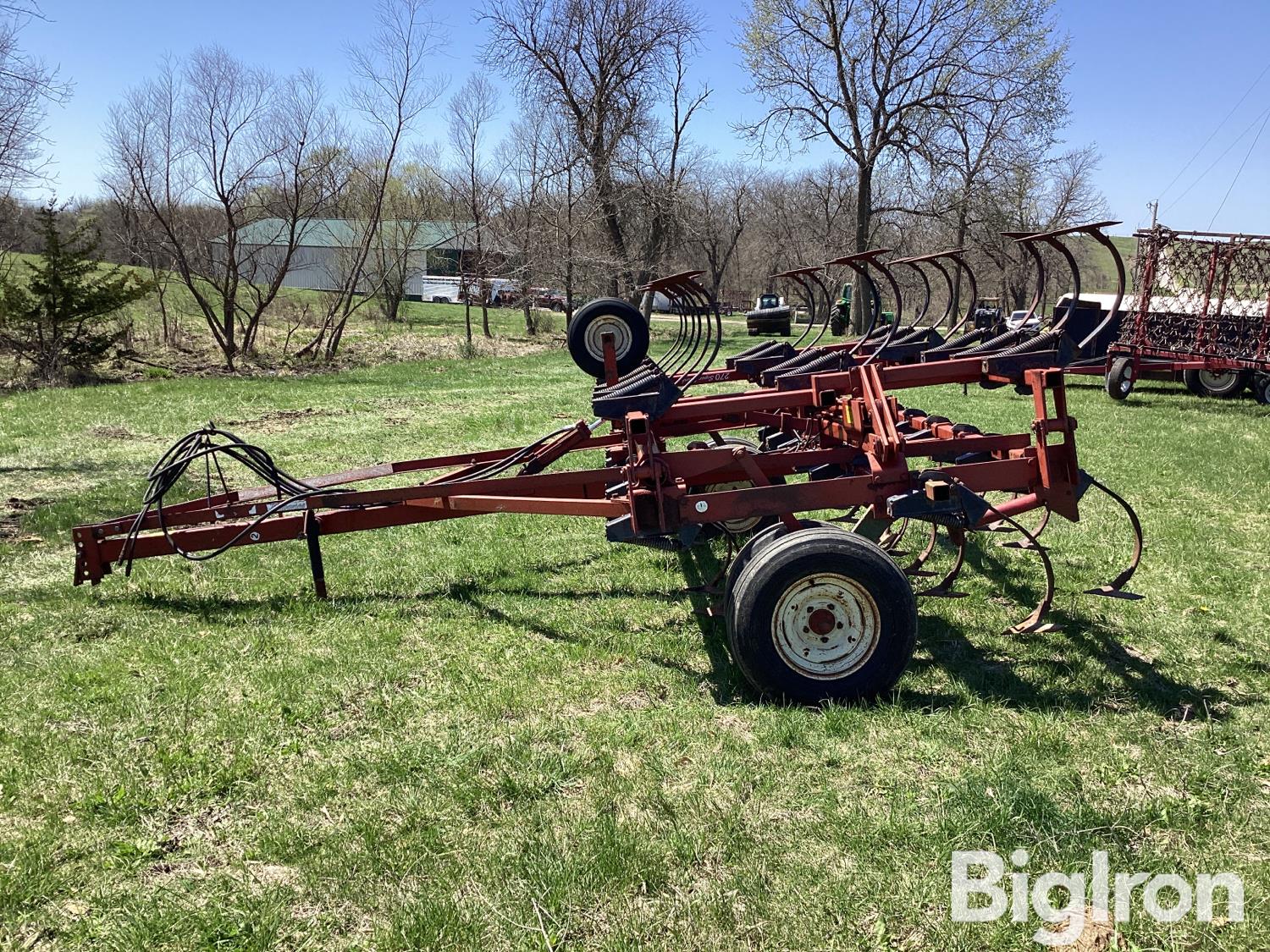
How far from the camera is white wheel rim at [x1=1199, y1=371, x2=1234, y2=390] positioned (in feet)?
52.3

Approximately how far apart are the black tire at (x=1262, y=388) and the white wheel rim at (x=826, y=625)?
14959 mm

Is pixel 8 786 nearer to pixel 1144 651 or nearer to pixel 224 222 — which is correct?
pixel 1144 651

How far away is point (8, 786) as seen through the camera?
11.2 feet

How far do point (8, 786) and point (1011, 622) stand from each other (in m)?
5.05

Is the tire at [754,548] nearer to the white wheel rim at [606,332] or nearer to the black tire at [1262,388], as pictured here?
the white wheel rim at [606,332]

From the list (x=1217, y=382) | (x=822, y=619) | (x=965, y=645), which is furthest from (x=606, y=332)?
(x=1217, y=382)

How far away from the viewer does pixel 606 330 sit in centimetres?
603

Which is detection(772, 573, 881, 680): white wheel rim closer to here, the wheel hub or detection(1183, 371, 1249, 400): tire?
the wheel hub

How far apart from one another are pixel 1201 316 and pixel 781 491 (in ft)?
49.4

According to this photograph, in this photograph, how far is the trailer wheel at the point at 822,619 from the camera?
153 inches

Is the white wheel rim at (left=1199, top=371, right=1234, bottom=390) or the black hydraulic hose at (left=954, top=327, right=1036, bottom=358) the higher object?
the black hydraulic hose at (left=954, top=327, right=1036, bottom=358)

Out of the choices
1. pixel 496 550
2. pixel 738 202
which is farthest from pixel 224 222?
pixel 738 202

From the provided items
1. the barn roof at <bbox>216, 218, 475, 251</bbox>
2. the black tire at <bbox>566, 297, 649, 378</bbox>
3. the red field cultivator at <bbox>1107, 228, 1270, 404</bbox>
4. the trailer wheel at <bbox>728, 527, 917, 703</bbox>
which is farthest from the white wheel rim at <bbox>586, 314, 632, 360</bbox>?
the barn roof at <bbox>216, 218, 475, 251</bbox>

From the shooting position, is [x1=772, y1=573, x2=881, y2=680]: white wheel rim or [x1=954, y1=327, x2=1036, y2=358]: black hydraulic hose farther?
[x1=954, y1=327, x2=1036, y2=358]: black hydraulic hose
